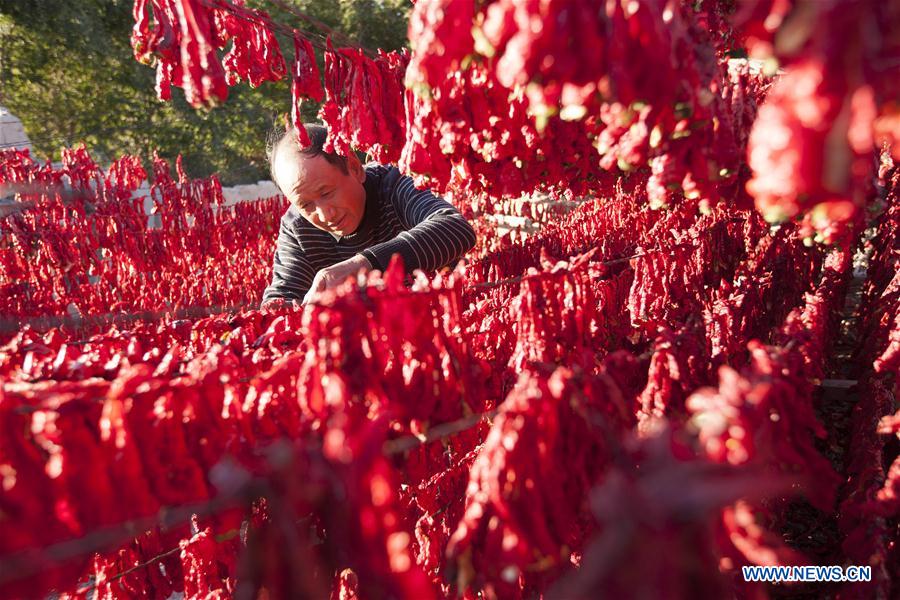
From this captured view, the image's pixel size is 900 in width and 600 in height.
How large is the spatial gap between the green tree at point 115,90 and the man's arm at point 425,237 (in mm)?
12401

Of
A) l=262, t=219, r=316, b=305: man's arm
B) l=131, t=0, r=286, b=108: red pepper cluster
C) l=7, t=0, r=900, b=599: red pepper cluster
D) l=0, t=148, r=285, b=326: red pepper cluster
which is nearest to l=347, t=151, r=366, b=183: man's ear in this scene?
l=7, t=0, r=900, b=599: red pepper cluster

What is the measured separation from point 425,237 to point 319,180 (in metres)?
0.72

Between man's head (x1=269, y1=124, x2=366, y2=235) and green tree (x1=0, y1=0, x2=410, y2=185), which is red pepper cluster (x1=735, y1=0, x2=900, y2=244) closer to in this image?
man's head (x1=269, y1=124, x2=366, y2=235)

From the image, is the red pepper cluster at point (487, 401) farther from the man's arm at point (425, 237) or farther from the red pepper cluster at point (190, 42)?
the man's arm at point (425, 237)

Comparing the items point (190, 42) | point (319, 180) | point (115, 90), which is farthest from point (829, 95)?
point (115, 90)

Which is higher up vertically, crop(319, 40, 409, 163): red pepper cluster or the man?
crop(319, 40, 409, 163): red pepper cluster

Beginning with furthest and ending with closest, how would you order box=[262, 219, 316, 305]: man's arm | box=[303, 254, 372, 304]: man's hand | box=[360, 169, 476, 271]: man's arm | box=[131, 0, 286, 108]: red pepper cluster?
box=[262, 219, 316, 305]: man's arm
box=[360, 169, 476, 271]: man's arm
box=[303, 254, 372, 304]: man's hand
box=[131, 0, 286, 108]: red pepper cluster

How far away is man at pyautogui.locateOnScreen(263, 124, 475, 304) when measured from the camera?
264cm

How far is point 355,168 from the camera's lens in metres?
3.16

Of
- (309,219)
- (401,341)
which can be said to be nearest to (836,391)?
(401,341)

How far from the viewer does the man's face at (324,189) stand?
2.83m

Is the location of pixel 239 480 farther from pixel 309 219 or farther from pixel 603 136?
pixel 309 219

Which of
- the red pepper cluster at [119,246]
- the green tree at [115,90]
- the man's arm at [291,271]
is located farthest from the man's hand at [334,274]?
the green tree at [115,90]

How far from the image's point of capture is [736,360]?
8.04 ft
